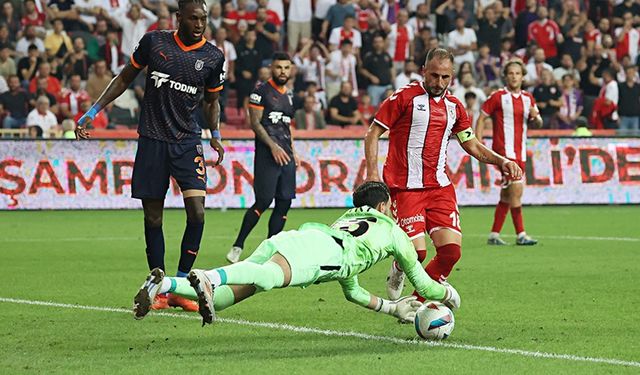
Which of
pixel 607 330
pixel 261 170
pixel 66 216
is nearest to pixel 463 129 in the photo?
pixel 607 330

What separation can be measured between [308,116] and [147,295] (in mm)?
16945

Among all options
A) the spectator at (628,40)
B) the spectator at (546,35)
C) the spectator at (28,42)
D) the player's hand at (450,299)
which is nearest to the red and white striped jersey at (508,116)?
the player's hand at (450,299)

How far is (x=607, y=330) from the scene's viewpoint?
8633mm

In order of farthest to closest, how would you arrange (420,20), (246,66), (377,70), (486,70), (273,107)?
(420,20), (486,70), (377,70), (246,66), (273,107)

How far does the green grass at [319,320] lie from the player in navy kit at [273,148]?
756mm

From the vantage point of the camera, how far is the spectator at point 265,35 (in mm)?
25147

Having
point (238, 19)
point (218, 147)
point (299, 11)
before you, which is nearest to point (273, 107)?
point (218, 147)

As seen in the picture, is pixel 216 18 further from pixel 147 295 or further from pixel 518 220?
pixel 147 295

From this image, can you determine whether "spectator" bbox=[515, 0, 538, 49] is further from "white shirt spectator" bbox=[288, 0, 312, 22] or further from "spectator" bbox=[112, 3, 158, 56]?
"spectator" bbox=[112, 3, 158, 56]

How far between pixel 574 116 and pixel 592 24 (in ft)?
10.6

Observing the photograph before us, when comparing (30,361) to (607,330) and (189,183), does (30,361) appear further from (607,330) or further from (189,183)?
(607,330)

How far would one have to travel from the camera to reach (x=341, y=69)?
25.7m

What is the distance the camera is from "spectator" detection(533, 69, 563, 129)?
26.0m

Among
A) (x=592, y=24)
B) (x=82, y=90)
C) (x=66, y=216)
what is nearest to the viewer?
(x=66, y=216)
